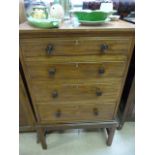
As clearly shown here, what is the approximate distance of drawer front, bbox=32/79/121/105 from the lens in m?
1.14

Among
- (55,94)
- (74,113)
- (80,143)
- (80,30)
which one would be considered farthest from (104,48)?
(80,143)

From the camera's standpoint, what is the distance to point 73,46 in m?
0.97

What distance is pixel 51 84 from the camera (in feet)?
3.70

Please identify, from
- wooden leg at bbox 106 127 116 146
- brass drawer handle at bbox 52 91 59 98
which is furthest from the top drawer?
wooden leg at bbox 106 127 116 146

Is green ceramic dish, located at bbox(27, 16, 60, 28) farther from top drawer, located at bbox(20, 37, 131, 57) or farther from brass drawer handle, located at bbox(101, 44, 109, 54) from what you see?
brass drawer handle, located at bbox(101, 44, 109, 54)

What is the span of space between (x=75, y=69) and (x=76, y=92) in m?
0.19

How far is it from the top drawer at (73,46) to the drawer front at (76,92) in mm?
231

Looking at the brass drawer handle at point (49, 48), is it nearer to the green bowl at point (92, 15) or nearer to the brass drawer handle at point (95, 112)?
the green bowl at point (92, 15)

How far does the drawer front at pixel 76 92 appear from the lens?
1143 mm

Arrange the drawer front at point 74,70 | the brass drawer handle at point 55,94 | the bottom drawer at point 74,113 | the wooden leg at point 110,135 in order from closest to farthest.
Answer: the drawer front at point 74,70 < the brass drawer handle at point 55,94 < the bottom drawer at point 74,113 < the wooden leg at point 110,135

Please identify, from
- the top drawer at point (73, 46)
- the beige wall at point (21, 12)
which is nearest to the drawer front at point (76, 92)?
the top drawer at point (73, 46)

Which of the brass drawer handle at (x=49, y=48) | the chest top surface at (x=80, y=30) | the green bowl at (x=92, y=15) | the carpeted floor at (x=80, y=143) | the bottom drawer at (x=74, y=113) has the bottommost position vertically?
the carpeted floor at (x=80, y=143)
